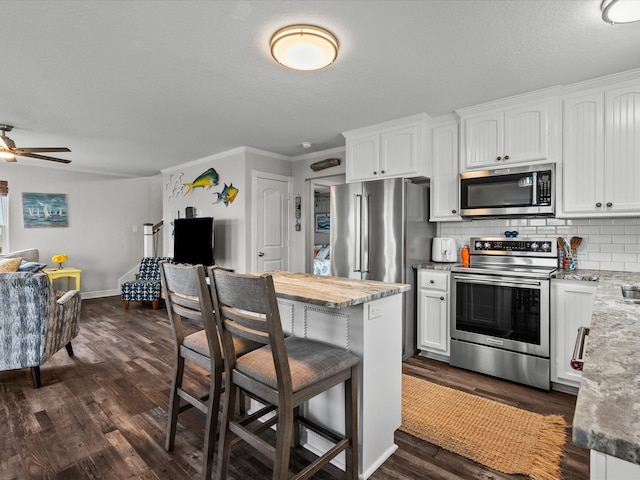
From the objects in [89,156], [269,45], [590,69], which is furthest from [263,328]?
[89,156]

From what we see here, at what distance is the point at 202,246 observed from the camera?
4.99 m

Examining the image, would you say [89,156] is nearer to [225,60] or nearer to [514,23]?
[225,60]

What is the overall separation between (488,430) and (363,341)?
118cm

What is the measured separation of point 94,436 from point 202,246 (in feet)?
10.2

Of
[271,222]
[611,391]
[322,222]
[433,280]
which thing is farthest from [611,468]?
[322,222]

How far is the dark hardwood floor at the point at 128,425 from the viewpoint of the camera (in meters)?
1.79

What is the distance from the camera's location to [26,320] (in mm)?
2732

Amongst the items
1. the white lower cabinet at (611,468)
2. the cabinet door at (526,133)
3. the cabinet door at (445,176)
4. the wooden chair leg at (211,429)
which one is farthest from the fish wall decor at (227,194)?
the white lower cabinet at (611,468)

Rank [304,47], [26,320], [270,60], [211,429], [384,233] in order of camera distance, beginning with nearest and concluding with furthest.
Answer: [211,429] → [304,47] → [270,60] → [26,320] → [384,233]

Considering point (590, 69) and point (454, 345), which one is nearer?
point (590, 69)

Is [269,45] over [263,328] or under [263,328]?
over

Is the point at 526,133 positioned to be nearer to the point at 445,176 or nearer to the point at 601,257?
the point at 445,176

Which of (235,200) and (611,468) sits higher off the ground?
(235,200)

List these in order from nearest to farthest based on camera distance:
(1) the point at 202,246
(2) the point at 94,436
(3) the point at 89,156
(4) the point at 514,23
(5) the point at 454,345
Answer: (4) the point at 514,23
(2) the point at 94,436
(5) the point at 454,345
(1) the point at 202,246
(3) the point at 89,156
